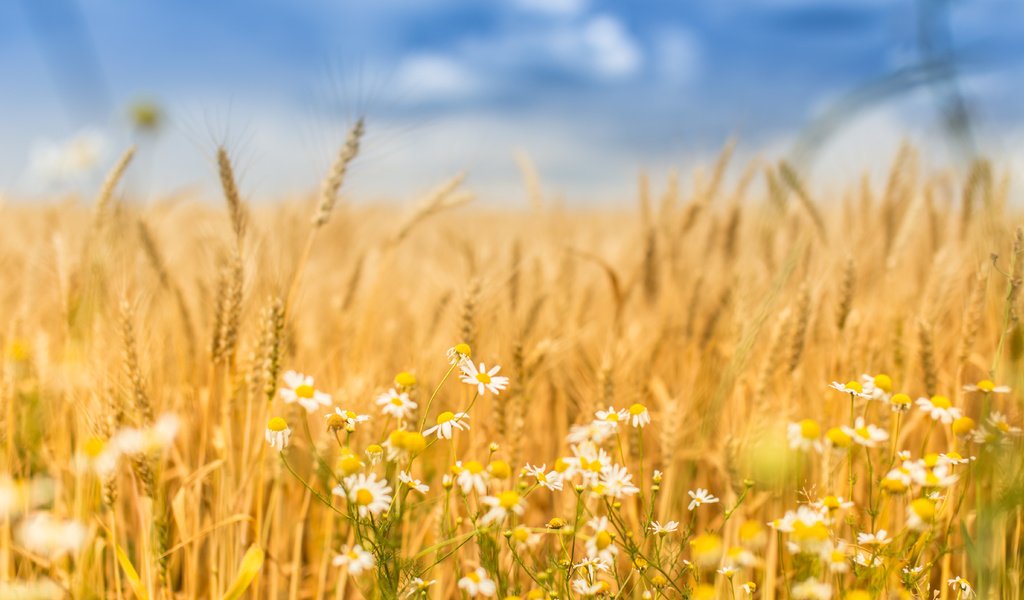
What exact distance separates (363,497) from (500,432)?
2.07 feet

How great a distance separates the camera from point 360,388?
1.54 m

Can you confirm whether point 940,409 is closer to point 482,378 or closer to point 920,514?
point 920,514

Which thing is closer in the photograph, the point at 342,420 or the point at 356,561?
the point at 356,561

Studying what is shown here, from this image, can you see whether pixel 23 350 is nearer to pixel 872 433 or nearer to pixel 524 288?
pixel 524 288

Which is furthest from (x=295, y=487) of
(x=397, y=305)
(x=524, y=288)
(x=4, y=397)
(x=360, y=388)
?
(x=397, y=305)

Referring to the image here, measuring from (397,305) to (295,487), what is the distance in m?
1.60

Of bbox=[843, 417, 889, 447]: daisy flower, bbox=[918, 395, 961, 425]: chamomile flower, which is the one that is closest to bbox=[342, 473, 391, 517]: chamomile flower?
bbox=[843, 417, 889, 447]: daisy flower

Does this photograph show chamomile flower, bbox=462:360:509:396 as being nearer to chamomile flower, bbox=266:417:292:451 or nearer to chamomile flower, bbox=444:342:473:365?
chamomile flower, bbox=444:342:473:365

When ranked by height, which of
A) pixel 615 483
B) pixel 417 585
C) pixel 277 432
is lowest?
pixel 417 585

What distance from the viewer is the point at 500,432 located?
5.09 ft

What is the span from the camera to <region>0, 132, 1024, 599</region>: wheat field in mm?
1067

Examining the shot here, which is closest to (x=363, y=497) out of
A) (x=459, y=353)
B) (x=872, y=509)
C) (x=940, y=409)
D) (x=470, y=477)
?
(x=470, y=477)

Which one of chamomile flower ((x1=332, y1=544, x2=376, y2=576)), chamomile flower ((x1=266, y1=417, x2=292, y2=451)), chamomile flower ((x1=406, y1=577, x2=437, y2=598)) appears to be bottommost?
chamomile flower ((x1=406, y1=577, x2=437, y2=598))

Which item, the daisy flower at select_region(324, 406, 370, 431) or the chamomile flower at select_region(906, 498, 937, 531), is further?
the daisy flower at select_region(324, 406, 370, 431)
